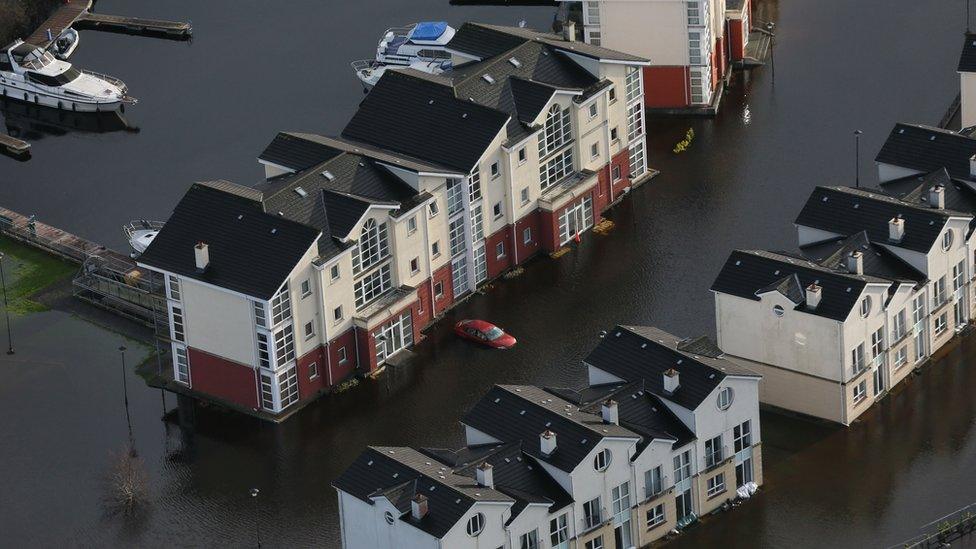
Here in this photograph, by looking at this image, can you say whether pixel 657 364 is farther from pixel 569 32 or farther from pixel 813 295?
pixel 569 32

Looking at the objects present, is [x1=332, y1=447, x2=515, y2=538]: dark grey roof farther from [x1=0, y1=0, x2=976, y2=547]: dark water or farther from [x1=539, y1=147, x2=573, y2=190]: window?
[x1=539, y1=147, x2=573, y2=190]: window

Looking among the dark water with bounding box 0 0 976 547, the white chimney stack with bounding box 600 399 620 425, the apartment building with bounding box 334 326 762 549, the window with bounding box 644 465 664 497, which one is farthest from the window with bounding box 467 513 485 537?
the dark water with bounding box 0 0 976 547

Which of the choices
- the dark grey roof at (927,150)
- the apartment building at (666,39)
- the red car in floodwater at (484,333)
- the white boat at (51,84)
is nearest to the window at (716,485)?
the red car in floodwater at (484,333)

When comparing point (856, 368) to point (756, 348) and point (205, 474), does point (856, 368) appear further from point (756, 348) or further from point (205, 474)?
point (205, 474)

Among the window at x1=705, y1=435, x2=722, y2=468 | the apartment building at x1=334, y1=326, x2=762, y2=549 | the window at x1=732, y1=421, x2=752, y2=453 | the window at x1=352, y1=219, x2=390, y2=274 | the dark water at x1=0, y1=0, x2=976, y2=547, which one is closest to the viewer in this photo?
the apartment building at x1=334, y1=326, x2=762, y2=549

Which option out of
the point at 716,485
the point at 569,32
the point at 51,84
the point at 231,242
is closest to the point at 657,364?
the point at 716,485

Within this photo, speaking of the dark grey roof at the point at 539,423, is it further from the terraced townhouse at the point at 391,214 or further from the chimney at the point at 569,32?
the chimney at the point at 569,32

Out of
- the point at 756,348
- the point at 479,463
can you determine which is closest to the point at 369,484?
the point at 479,463
